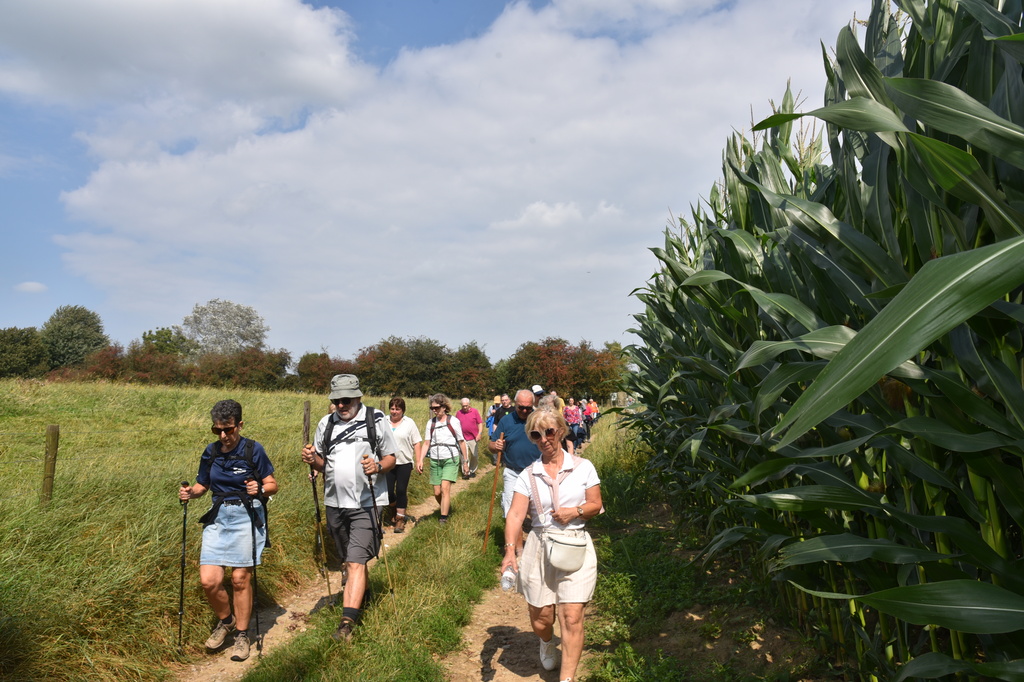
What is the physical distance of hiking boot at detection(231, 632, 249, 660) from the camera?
4.95 meters

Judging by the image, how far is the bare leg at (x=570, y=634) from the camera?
405cm

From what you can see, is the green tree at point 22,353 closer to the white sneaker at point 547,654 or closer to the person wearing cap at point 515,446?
the person wearing cap at point 515,446

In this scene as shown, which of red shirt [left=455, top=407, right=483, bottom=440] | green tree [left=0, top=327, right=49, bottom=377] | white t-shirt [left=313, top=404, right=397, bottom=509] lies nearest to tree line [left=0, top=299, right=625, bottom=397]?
green tree [left=0, top=327, right=49, bottom=377]

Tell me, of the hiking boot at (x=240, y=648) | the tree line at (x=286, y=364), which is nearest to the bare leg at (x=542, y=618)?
the hiking boot at (x=240, y=648)

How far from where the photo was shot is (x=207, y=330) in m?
72.6

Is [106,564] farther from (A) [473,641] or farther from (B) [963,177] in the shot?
(B) [963,177]

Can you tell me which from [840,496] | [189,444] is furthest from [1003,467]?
[189,444]

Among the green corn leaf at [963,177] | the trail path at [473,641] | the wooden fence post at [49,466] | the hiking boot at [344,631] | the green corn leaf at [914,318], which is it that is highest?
the green corn leaf at [963,177]

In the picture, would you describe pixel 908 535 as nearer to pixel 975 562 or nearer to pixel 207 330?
pixel 975 562

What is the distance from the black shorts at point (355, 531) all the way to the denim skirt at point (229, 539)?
0.62m

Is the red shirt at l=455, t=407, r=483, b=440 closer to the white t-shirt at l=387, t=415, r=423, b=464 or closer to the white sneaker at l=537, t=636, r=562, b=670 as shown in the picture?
the white t-shirt at l=387, t=415, r=423, b=464

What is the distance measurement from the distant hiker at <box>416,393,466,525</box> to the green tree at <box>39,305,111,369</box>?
57.9 m

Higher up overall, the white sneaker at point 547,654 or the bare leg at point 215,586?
the bare leg at point 215,586

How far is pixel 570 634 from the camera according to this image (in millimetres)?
4082
